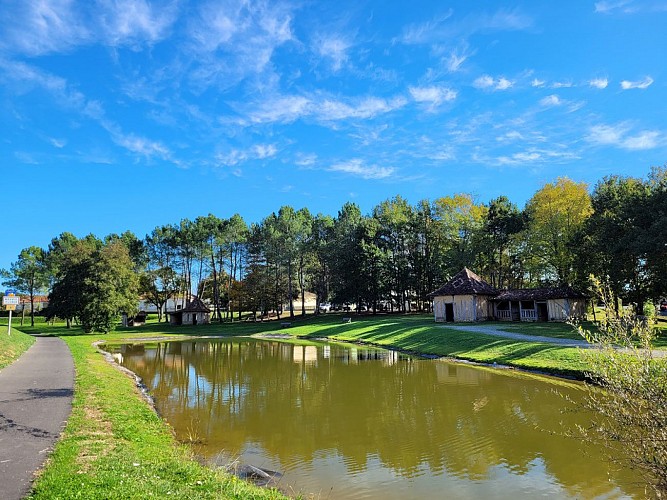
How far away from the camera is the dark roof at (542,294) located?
3634cm

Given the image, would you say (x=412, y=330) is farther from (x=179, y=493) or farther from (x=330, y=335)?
(x=179, y=493)

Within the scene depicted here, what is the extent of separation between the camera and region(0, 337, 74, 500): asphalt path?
20.0 ft

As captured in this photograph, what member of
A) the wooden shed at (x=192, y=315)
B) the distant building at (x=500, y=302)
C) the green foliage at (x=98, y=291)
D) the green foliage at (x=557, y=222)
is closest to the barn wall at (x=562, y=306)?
the distant building at (x=500, y=302)

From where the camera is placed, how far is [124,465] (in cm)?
675

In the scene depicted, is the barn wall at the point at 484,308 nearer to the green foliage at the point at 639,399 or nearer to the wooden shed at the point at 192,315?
the green foliage at the point at 639,399

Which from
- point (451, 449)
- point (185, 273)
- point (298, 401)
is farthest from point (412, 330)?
point (185, 273)

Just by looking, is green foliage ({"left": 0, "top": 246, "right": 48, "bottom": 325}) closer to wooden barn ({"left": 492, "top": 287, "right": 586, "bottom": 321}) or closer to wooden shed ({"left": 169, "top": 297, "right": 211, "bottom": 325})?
wooden shed ({"left": 169, "top": 297, "right": 211, "bottom": 325})

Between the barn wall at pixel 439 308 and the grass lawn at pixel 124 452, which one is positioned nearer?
the grass lawn at pixel 124 452

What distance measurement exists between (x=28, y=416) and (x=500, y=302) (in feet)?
125

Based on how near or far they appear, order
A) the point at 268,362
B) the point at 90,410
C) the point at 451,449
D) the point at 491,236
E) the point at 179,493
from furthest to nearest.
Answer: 1. the point at 491,236
2. the point at 268,362
3. the point at 90,410
4. the point at 451,449
5. the point at 179,493

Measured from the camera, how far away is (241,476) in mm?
7547

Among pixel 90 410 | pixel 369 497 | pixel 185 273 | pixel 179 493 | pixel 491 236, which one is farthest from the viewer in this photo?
pixel 185 273

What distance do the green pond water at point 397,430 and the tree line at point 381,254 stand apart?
16970 mm

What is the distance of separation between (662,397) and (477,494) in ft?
11.0
